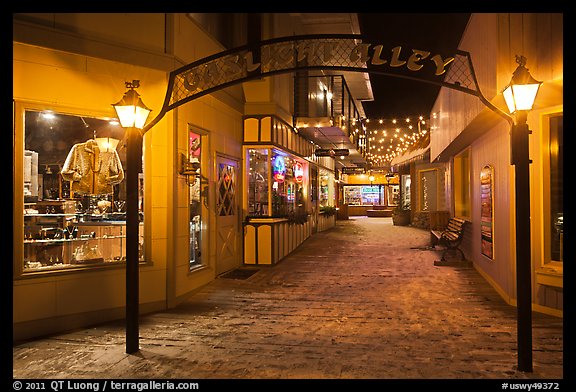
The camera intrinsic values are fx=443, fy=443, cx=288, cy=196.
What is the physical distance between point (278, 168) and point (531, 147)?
6971mm

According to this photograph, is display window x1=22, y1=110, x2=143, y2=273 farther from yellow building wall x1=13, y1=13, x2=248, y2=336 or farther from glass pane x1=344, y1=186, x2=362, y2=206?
glass pane x1=344, y1=186, x2=362, y2=206

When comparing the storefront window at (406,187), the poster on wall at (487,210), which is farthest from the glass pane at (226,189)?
the storefront window at (406,187)

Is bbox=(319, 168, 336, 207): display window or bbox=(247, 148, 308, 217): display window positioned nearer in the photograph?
bbox=(247, 148, 308, 217): display window

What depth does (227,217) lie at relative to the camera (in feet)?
32.5

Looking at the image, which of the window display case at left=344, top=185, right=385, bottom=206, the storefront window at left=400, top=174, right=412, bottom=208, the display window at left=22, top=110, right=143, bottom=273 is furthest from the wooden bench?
the window display case at left=344, top=185, right=385, bottom=206

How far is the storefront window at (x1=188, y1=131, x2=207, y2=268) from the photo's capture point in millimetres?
8375

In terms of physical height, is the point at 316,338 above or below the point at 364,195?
below

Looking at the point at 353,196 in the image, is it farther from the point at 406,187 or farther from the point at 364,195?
the point at 406,187

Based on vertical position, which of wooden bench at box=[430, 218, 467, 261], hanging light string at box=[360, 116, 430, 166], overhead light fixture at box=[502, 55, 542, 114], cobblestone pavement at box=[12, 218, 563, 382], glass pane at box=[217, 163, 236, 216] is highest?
hanging light string at box=[360, 116, 430, 166]

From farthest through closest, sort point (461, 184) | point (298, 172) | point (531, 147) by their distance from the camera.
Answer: point (298, 172) → point (461, 184) → point (531, 147)

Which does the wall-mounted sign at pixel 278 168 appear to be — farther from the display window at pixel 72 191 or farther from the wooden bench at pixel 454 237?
the display window at pixel 72 191

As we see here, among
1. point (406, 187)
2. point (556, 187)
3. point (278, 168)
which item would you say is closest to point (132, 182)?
point (556, 187)
